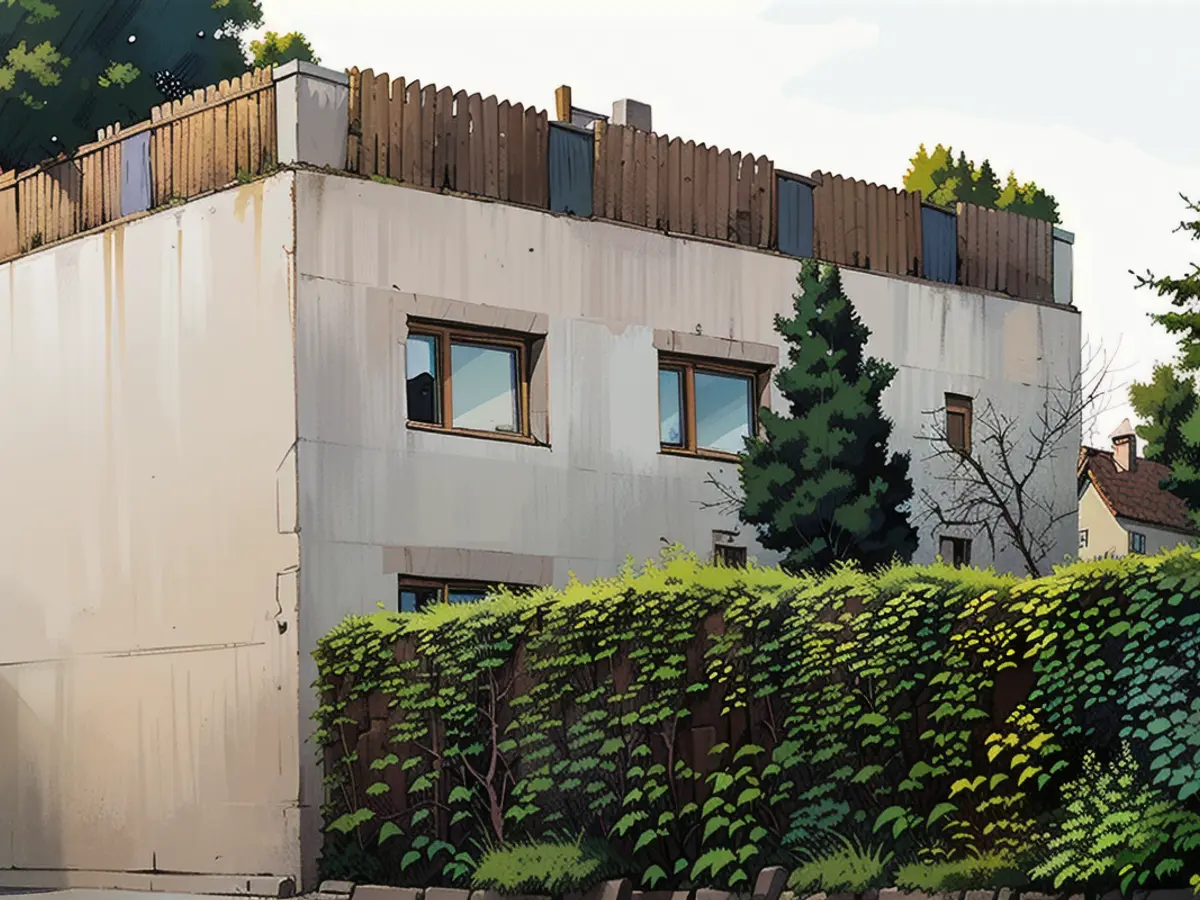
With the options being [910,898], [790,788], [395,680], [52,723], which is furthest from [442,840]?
[52,723]

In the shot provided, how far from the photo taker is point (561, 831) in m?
16.3

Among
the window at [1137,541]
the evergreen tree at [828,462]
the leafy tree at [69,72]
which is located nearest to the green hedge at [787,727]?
the evergreen tree at [828,462]

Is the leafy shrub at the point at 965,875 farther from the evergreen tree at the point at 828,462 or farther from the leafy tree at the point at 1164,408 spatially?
the leafy tree at the point at 1164,408

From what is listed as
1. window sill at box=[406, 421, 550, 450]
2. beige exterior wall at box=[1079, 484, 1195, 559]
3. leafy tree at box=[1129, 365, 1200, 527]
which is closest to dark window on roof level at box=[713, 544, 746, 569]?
window sill at box=[406, 421, 550, 450]

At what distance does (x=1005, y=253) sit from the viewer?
26953 millimetres

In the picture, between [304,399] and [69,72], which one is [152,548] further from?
[69,72]

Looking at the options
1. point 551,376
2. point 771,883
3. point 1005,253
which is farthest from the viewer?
point 1005,253

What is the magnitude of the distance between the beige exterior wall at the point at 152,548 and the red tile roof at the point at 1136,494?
155 feet

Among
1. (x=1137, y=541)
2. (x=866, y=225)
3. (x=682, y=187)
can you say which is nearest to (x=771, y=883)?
(x=682, y=187)

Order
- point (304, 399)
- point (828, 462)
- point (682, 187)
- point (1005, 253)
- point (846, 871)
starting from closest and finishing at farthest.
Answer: point (846, 871), point (304, 399), point (828, 462), point (682, 187), point (1005, 253)

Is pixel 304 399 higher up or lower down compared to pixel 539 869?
higher up

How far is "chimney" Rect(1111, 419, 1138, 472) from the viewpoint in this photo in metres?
71.2

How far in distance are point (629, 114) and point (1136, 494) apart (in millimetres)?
47705

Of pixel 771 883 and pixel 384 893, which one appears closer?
pixel 771 883
